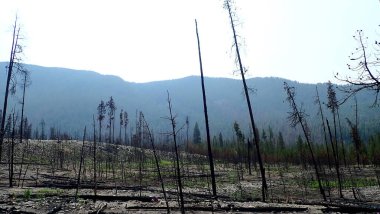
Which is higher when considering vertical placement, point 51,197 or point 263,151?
point 263,151

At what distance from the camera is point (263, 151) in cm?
8731

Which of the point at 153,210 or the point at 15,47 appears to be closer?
the point at 153,210

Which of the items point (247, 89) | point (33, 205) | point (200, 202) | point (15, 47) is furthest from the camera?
point (15, 47)

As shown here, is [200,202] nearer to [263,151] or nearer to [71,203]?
[71,203]

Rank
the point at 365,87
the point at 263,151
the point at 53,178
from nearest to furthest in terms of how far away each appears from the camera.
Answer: the point at 365,87, the point at 53,178, the point at 263,151

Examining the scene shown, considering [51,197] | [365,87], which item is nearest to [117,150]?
[51,197]

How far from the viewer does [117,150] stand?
254 ft

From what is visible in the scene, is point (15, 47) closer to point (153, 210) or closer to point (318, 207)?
point (153, 210)

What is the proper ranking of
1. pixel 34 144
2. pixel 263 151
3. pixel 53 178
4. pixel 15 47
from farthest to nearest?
pixel 263 151
pixel 34 144
pixel 53 178
pixel 15 47

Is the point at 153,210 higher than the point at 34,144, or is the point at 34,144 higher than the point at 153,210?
the point at 34,144

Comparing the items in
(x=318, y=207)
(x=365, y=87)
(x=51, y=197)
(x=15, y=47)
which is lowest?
(x=318, y=207)

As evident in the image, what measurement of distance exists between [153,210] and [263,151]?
73921mm

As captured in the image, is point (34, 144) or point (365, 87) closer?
point (365, 87)

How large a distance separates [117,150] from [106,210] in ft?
206
